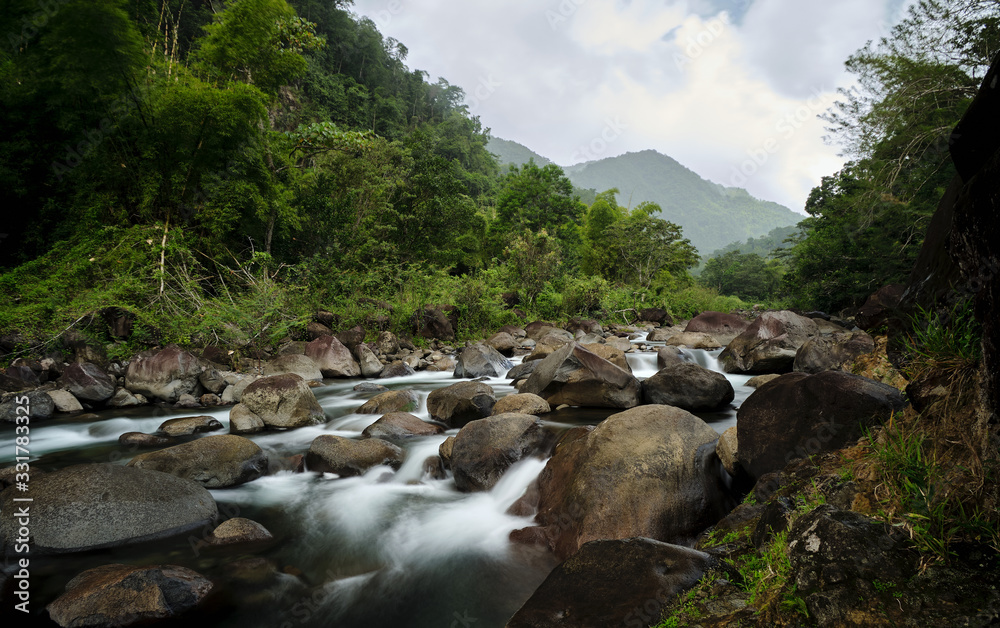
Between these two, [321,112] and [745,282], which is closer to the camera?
[321,112]

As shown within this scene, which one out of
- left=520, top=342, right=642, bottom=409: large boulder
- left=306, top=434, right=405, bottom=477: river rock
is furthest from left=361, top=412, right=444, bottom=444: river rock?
left=520, top=342, right=642, bottom=409: large boulder

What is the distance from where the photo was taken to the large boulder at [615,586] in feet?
7.08

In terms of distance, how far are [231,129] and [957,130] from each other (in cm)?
1440

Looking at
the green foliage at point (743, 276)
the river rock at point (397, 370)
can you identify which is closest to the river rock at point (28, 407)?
the river rock at point (397, 370)

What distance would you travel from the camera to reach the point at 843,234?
56.3ft

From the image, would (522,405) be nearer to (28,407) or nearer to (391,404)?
(391,404)

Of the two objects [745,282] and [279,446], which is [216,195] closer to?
[279,446]

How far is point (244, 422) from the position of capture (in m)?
7.36

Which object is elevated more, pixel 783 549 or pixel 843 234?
pixel 843 234

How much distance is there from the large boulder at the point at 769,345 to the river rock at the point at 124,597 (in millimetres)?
11184

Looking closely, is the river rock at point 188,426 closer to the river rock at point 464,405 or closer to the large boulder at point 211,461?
the large boulder at point 211,461

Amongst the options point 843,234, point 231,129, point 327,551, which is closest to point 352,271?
point 231,129

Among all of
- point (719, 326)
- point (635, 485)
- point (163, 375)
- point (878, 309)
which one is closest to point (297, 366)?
point (163, 375)

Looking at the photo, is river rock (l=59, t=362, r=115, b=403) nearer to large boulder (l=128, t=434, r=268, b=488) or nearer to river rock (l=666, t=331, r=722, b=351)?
large boulder (l=128, t=434, r=268, b=488)
